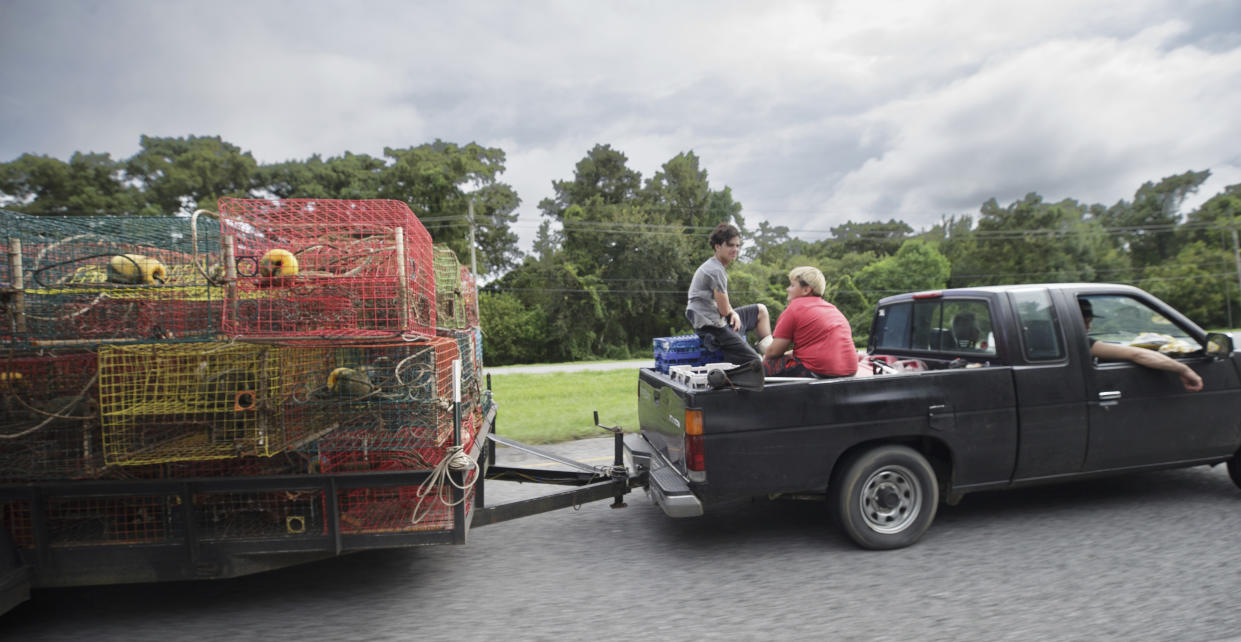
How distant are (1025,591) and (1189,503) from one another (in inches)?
96.8

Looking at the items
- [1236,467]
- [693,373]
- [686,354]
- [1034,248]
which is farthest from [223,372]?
[1034,248]

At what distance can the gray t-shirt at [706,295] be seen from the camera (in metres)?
4.86

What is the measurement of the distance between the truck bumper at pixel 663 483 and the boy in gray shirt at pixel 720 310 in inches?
38.8

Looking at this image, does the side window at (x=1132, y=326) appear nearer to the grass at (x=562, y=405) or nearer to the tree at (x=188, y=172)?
the grass at (x=562, y=405)

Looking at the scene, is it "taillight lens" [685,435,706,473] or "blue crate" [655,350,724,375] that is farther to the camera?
"blue crate" [655,350,724,375]

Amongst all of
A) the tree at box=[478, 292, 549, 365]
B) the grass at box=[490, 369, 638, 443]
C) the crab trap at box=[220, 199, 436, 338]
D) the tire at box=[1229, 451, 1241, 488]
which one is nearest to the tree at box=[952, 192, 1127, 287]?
the tree at box=[478, 292, 549, 365]

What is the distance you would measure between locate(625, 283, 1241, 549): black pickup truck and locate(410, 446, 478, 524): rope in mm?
1289

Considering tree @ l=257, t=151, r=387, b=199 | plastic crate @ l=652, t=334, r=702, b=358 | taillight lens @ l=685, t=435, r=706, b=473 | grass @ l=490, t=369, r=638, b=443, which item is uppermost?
tree @ l=257, t=151, r=387, b=199

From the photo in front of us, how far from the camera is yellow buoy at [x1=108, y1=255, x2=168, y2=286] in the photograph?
11.6ft

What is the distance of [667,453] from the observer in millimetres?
4559

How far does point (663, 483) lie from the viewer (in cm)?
405

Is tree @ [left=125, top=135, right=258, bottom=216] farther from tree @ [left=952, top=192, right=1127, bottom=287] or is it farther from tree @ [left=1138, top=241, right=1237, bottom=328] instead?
tree @ [left=1138, top=241, right=1237, bottom=328]

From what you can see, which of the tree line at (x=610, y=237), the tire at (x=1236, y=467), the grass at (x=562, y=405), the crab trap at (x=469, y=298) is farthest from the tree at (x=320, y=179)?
the tire at (x=1236, y=467)

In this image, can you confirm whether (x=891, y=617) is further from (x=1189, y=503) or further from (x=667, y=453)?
(x=1189, y=503)
